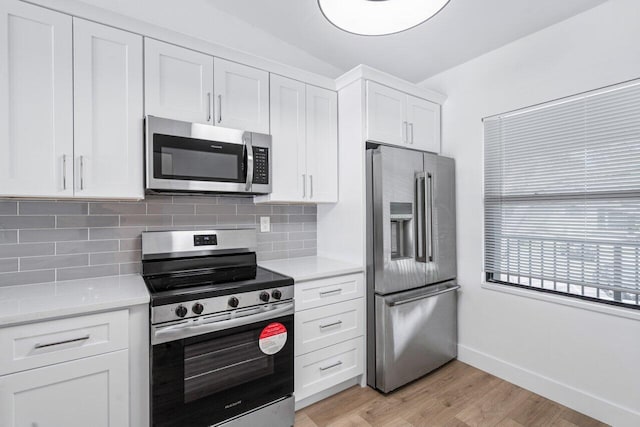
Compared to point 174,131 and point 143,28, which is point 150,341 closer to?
point 174,131

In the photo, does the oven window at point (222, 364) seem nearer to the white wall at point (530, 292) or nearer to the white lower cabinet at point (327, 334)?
the white lower cabinet at point (327, 334)

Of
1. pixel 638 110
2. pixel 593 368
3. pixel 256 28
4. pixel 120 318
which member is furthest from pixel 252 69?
pixel 593 368

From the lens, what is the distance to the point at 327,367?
2.21 m

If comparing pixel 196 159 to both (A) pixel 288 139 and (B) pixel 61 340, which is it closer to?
(A) pixel 288 139

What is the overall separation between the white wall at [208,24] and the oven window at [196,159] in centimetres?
71

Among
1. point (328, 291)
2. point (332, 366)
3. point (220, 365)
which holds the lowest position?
point (332, 366)

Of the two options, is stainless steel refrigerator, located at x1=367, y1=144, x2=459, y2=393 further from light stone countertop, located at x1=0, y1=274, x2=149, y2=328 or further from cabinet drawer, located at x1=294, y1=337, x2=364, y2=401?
light stone countertop, located at x1=0, y1=274, x2=149, y2=328

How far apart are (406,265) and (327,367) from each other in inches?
36.9

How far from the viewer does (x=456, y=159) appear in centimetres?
287

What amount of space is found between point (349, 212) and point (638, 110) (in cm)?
191

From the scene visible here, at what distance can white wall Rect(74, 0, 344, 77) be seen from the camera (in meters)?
2.11

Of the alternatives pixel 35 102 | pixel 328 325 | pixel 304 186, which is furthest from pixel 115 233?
pixel 328 325

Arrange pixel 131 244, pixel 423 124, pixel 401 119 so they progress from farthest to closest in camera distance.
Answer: pixel 423 124 → pixel 401 119 → pixel 131 244

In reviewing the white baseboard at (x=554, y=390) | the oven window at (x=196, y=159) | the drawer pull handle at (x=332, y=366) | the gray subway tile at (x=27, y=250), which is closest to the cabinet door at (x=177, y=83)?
the oven window at (x=196, y=159)
